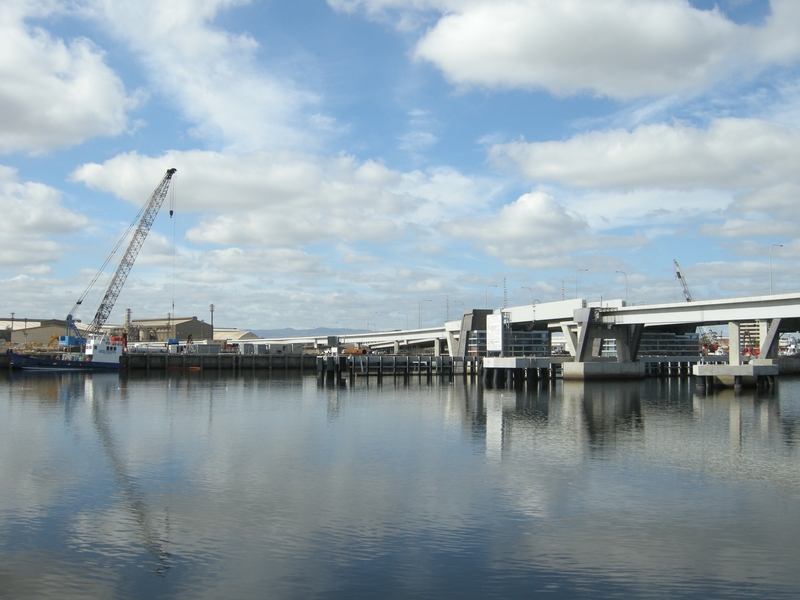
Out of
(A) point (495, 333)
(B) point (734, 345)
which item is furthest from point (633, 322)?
(A) point (495, 333)

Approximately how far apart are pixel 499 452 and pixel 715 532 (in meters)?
16.0

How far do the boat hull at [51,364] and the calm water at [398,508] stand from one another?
77.2 meters

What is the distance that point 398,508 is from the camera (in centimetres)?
2530

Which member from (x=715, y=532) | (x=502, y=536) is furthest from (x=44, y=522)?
(x=715, y=532)

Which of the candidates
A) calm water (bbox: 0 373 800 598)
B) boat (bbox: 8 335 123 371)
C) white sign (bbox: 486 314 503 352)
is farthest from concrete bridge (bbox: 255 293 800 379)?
boat (bbox: 8 335 123 371)

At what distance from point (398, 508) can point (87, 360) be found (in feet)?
375

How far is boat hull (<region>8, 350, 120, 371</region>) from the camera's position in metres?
121

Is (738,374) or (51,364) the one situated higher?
(738,374)

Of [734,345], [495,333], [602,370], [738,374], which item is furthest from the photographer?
[495,333]

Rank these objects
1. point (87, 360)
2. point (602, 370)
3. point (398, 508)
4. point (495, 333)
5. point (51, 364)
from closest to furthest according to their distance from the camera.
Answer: point (398, 508) → point (602, 370) → point (495, 333) → point (51, 364) → point (87, 360)

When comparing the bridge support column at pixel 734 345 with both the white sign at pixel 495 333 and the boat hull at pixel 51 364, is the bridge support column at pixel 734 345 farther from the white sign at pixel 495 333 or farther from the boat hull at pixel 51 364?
the boat hull at pixel 51 364

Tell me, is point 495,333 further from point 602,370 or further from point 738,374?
point 738,374

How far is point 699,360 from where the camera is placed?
12144 centimetres

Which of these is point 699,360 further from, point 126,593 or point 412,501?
point 126,593
